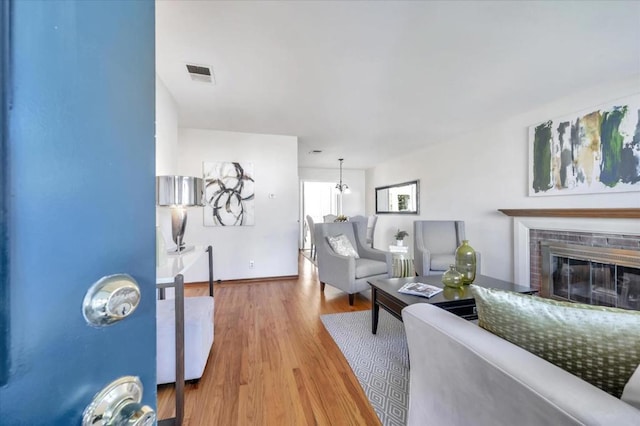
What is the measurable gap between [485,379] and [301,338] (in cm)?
171

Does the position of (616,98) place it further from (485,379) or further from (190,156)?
(190,156)

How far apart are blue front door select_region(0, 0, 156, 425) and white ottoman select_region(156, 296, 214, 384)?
1.34m

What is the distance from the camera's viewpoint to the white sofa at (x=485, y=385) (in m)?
0.58

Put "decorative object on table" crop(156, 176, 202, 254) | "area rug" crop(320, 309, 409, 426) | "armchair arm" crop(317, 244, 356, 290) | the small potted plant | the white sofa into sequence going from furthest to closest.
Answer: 1. the small potted plant
2. "armchair arm" crop(317, 244, 356, 290)
3. "decorative object on table" crop(156, 176, 202, 254)
4. "area rug" crop(320, 309, 409, 426)
5. the white sofa

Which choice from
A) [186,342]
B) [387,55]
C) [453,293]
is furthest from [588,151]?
[186,342]

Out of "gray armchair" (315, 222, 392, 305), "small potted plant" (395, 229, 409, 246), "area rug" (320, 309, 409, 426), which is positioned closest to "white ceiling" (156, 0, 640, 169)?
"gray armchair" (315, 222, 392, 305)

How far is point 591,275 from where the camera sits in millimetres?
2762

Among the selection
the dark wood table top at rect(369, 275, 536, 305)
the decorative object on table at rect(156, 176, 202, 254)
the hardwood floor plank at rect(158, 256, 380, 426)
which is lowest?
the hardwood floor plank at rect(158, 256, 380, 426)

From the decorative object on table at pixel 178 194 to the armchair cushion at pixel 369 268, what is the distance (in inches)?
72.0

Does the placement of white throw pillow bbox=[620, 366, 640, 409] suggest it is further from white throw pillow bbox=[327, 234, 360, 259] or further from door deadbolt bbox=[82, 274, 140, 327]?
white throw pillow bbox=[327, 234, 360, 259]

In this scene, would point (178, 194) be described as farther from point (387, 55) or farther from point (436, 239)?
point (436, 239)

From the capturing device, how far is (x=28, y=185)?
0.84ft

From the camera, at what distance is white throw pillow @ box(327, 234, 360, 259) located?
10.6ft

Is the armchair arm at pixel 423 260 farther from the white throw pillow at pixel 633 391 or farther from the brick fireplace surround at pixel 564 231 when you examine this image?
the white throw pillow at pixel 633 391
